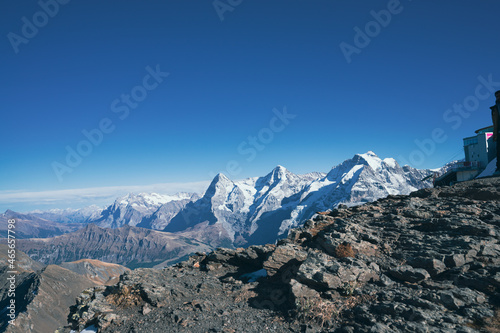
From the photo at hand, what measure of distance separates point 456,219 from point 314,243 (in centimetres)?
1152

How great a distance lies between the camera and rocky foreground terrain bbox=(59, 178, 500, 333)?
1162 cm

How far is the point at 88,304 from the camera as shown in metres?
16.5

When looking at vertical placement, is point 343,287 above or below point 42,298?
above

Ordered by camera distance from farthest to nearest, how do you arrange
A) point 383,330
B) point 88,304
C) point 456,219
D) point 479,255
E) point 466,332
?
point 456,219 < point 88,304 < point 479,255 < point 383,330 < point 466,332

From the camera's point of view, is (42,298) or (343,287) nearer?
(343,287)

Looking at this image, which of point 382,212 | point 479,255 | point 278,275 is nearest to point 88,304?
point 278,275

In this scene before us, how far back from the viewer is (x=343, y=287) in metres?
14.0

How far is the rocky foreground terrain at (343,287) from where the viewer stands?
1162 cm

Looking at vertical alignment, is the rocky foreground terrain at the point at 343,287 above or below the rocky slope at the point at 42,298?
above

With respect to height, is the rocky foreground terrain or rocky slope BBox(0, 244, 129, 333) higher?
the rocky foreground terrain

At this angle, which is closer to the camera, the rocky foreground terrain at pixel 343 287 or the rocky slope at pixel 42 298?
the rocky foreground terrain at pixel 343 287

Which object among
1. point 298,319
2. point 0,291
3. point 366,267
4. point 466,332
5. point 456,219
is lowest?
point 0,291

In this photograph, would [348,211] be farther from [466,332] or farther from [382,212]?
[466,332]

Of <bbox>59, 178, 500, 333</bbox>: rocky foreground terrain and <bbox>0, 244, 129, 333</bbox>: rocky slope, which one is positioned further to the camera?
<bbox>0, 244, 129, 333</bbox>: rocky slope
